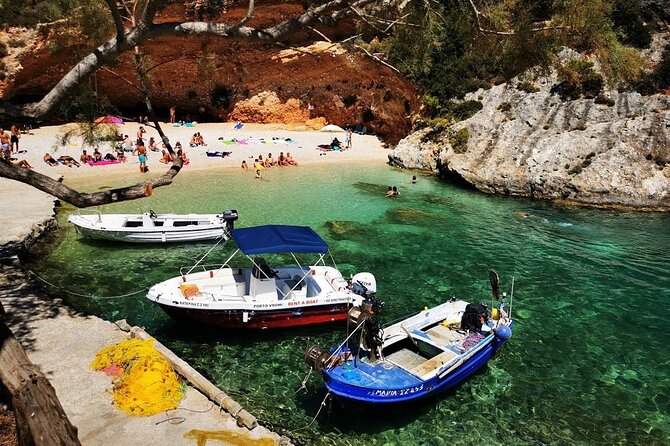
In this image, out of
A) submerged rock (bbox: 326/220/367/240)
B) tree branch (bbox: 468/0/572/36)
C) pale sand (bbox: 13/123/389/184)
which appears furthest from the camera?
pale sand (bbox: 13/123/389/184)

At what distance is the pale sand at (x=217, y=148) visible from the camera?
33.5 m

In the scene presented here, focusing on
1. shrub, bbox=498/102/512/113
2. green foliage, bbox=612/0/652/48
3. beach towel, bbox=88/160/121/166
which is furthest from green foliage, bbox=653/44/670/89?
beach towel, bbox=88/160/121/166

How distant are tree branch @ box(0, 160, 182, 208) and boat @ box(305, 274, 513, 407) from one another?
5037 millimetres

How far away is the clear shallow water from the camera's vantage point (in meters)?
10.4

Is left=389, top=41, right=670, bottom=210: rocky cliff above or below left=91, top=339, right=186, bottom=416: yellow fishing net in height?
above

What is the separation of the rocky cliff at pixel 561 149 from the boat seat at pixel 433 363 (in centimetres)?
2418

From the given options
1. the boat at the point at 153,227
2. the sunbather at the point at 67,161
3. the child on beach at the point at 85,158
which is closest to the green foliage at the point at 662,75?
the boat at the point at 153,227

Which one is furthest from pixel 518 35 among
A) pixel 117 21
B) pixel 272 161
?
pixel 272 161

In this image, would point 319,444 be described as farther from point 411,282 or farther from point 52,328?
point 411,282

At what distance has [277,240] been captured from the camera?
14.2 meters

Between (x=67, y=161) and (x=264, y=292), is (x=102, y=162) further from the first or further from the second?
(x=264, y=292)

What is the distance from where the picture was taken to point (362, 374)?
33.8ft

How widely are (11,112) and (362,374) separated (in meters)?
8.61

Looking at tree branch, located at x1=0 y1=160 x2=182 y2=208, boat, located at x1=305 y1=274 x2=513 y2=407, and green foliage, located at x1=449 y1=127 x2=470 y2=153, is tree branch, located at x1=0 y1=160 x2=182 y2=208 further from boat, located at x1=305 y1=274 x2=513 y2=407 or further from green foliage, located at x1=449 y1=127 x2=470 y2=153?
green foliage, located at x1=449 y1=127 x2=470 y2=153
